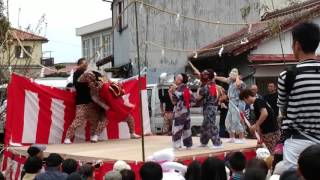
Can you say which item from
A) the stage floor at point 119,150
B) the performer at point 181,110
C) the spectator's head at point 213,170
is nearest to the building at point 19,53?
the stage floor at point 119,150

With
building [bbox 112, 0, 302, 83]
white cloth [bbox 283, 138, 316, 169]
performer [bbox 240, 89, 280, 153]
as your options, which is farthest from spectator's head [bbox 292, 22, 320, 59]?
building [bbox 112, 0, 302, 83]

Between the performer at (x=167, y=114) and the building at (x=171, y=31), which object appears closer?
the performer at (x=167, y=114)

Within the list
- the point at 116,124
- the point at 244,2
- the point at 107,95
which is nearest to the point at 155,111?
the point at 116,124

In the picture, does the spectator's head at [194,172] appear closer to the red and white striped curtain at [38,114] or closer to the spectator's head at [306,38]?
the spectator's head at [306,38]

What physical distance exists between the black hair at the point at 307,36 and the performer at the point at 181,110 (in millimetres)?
4869

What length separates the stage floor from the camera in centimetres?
790

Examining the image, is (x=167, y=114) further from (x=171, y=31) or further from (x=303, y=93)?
(x=171, y=31)

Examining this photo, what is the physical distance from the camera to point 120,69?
22.4m

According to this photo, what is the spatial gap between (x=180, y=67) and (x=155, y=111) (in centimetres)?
686

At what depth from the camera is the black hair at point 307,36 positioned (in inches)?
145

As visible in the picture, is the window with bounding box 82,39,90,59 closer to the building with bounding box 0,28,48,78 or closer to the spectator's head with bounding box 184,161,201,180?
the building with bounding box 0,28,48,78

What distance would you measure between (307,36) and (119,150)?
5.66 metres

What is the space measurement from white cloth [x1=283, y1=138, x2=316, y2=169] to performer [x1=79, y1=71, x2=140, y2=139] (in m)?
6.83

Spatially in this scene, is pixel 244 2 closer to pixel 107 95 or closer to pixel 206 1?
pixel 206 1
